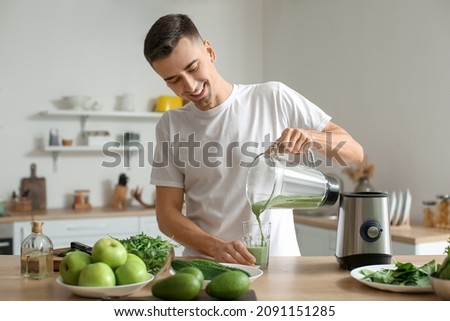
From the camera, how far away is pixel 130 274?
1382 millimetres

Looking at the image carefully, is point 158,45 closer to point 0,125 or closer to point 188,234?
point 188,234

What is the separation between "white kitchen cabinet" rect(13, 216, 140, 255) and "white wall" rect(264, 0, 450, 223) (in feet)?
5.42

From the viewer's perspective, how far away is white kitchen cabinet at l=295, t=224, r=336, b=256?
3.72 m

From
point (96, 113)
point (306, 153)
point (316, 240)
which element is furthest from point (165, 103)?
point (306, 153)

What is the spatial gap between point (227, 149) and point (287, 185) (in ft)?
1.41

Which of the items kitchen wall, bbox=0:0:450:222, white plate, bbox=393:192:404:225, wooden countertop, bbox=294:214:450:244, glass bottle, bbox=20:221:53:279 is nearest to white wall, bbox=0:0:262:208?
Result: kitchen wall, bbox=0:0:450:222

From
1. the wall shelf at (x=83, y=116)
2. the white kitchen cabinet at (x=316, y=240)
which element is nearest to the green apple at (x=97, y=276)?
the white kitchen cabinet at (x=316, y=240)

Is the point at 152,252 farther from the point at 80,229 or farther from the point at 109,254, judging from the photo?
the point at 80,229

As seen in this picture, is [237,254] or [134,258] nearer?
[134,258]

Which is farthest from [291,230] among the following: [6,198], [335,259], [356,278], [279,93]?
[6,198]

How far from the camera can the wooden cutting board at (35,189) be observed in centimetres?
436

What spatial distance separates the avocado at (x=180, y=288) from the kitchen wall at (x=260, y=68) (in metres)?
2.63

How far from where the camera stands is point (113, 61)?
466 centimetres
